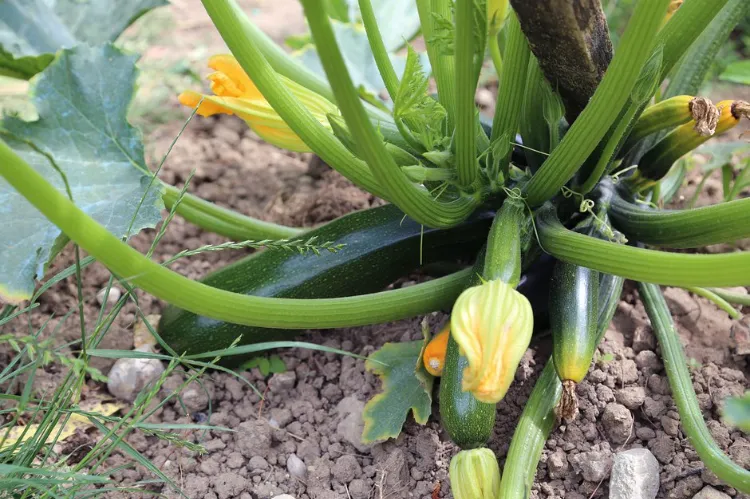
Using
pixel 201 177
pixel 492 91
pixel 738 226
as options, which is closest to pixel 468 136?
pixel 738 226

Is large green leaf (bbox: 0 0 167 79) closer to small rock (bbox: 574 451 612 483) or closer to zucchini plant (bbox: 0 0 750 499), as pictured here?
zucchini plant (bbox: 0 0 750 499)

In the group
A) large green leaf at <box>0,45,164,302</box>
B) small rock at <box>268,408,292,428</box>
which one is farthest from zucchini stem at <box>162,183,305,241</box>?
small rock at <box>268,408,292,428</box>

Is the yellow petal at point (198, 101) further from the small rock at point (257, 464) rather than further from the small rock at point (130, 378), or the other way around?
the small rock at point (257, 464)

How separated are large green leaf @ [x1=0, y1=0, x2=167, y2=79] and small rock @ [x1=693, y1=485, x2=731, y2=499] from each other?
179 centimetres

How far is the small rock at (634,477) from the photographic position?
1.41 m

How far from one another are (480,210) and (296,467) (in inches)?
26.8

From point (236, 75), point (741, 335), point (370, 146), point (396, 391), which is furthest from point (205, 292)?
point (741, 335)

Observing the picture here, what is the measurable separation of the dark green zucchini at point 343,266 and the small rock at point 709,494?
2.27 ft

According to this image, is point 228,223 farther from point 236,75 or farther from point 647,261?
point 647,261

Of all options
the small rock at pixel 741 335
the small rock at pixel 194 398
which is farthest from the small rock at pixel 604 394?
the small rock at pixel 194 398

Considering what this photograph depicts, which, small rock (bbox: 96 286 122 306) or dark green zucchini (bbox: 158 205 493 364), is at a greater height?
dark green zucchini (bbox: 158 205 493 364)

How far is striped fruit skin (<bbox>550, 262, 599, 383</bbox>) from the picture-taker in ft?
4.56

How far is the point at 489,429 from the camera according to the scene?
4.62ft

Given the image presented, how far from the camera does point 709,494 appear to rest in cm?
138
